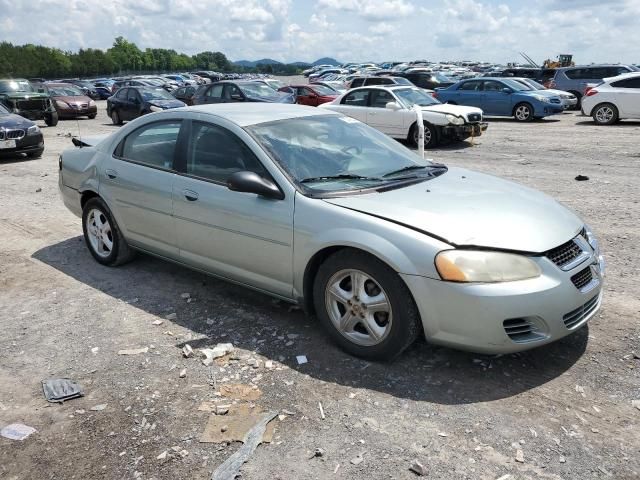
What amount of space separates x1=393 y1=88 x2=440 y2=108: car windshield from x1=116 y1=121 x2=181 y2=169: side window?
34.1 ft

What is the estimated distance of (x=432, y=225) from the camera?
3.50 m

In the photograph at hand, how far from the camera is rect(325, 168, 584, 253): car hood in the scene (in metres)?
3.43

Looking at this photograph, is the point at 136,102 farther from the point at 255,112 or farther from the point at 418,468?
the point at 418,468

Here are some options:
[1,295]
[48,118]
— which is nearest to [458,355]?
[1,295]

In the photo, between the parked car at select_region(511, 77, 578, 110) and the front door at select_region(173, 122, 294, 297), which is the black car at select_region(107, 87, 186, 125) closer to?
the parked car at select_region(511, 77, 578, 110)

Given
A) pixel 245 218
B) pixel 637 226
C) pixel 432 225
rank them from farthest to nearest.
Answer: pixel 637 226 < pixel 245 218 < pixel 432 225

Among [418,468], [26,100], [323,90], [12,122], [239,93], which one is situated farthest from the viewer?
[323,90]

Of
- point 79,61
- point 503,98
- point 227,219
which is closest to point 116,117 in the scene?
point 503,98

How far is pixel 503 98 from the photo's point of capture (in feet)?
67.2

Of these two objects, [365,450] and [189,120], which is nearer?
[365,450]

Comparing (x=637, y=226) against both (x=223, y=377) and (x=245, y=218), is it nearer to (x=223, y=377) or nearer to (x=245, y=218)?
(x=245, y=218)

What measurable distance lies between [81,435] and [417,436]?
5.90ft

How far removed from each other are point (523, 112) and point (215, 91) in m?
10.5

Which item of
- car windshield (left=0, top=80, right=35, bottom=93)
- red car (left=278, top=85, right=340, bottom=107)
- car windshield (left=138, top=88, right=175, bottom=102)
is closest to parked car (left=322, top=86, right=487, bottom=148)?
red car (left=278, top=85, right=340, bottom=107)
